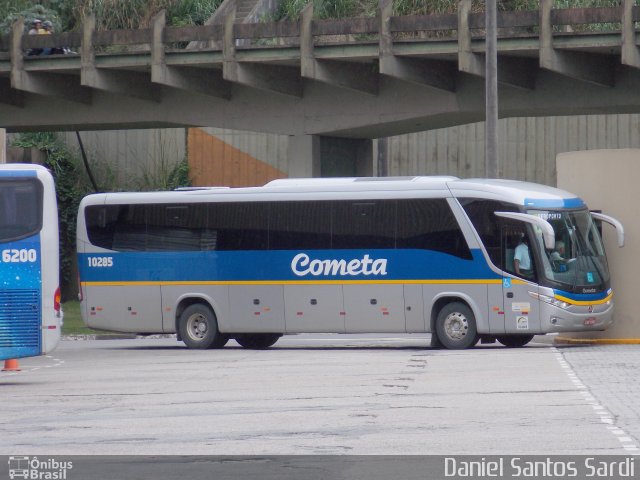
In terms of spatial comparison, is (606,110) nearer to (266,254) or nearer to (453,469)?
(266,254)

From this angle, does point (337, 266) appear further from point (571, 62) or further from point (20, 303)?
point (20, 303)

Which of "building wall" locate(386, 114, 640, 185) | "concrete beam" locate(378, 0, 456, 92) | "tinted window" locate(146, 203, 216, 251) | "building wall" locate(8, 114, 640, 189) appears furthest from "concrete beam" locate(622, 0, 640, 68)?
"building wall" locate(386, 114, 640, 185)

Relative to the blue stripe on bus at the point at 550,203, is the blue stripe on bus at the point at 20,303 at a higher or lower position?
lower

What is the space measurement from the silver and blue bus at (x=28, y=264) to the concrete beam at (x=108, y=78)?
1192 cm

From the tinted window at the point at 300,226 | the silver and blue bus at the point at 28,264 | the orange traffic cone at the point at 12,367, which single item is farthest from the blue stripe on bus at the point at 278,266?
the silver and blue bus at the point at 28,264

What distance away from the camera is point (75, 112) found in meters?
32.7

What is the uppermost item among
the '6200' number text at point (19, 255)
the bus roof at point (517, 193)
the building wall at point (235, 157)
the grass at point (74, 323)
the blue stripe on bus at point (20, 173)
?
the building wall at point (235, 157)

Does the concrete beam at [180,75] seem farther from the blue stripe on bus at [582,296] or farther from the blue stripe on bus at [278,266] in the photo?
the blue stripe on bus at [582,296]

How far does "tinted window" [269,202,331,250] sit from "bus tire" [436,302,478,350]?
2721mm

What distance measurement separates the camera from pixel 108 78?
1215 inches

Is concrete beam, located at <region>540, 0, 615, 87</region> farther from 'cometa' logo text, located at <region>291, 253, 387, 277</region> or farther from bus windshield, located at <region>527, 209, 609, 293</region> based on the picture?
'cometa' logo text, located at <region>291, 253, 387, 277</region>

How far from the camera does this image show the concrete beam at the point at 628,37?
26.4 m

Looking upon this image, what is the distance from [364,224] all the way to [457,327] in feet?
8.87

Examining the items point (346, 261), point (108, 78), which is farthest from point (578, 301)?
point (108, 78)
